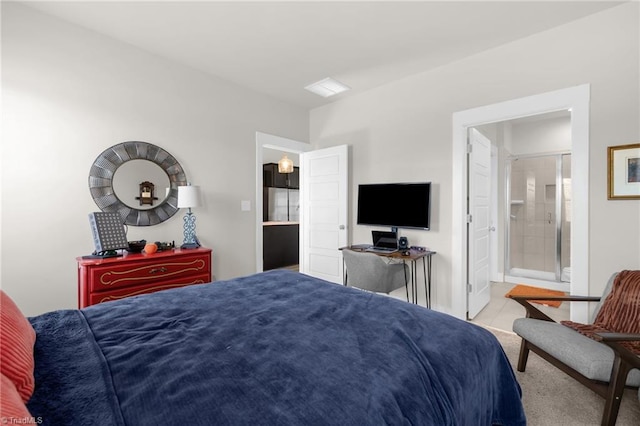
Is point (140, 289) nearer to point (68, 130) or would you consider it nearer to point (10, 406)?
point (68, 130)

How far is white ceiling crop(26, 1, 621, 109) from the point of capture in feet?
7.75

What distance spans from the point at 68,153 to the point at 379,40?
301 cm

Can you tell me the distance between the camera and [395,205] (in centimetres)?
360

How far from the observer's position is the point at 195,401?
829 mm

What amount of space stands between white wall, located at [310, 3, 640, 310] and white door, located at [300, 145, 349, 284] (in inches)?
8.2

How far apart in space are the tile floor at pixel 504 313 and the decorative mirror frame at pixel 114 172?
11.8 ft

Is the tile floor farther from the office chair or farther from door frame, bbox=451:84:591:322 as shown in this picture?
the office chair

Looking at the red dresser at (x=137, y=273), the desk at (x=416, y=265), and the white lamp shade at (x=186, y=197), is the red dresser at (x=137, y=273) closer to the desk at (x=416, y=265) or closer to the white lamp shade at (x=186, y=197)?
the white lamp shade at (x=186, y=197)

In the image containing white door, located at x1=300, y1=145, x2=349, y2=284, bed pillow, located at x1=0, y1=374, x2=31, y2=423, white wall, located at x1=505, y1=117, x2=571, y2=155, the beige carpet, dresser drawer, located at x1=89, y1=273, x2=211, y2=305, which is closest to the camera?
bed pillow, located at x1=0, y1=374, x2=31, y2=423

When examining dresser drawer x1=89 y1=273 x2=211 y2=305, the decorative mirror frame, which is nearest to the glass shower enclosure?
dresser drawer x1=89 y1=273 x2=211 y2=305

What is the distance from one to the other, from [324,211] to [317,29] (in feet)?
7.82

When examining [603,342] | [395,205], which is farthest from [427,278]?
[603,342]

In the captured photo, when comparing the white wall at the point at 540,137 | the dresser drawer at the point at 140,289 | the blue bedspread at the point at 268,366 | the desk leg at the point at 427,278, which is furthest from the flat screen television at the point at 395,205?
the white wall at the point at 540,137

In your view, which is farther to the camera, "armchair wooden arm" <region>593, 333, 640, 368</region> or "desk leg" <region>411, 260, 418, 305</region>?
"desk leg" <region>411, 260, 418, 305</region>
